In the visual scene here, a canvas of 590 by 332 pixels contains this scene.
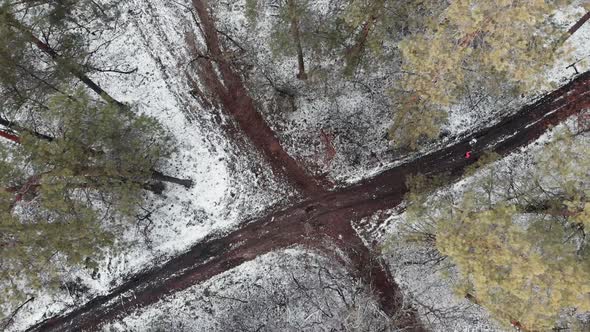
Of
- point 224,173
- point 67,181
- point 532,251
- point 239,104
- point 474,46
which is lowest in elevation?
point 532,251

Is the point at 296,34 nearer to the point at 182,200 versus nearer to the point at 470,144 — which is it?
the point at 182,200

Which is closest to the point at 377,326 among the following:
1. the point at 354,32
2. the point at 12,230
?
the point at 354,32

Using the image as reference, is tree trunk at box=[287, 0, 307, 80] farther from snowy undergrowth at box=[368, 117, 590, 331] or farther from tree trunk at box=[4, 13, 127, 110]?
tree trunk at box=[4, 13, 127, 110]

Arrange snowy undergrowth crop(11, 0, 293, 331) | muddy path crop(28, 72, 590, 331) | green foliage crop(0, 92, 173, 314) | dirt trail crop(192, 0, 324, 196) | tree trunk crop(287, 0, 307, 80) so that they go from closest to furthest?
1. green foliage crop(0, 92, 173, 314)
2. tree trunk crop(287, 0, 307, 80)
3. muddy path crop(28, 72, 590, 331)
4. snowy undergrowth crop(11, 0, 293, 331)
5. dirt trail crop(192, 0, 324, 196)

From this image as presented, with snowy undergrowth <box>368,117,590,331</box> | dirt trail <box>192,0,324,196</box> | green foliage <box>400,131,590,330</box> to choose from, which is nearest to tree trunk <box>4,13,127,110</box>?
dirt trail <box>192,0,324,196</box>

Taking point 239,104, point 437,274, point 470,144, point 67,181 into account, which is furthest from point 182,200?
point 470,144
